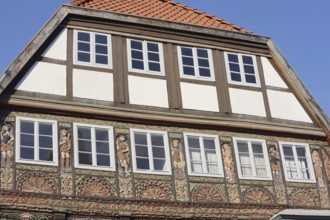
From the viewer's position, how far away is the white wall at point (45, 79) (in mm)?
14148

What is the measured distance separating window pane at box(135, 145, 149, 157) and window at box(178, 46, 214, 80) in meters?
2.29

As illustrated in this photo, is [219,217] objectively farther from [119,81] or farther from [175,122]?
[119,81]

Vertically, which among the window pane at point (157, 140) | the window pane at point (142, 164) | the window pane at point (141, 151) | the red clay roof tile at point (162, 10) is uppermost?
the red clay roof tile at point (162, 10)

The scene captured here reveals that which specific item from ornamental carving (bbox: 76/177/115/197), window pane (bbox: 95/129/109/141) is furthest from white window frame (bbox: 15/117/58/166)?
window pane (bbox: 95/129/109/141)

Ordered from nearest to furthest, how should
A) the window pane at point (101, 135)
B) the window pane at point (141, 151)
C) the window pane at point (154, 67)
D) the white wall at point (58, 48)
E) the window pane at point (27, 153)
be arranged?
the window pane at point (27, 153), the window pane at point (101, 135), the window pane at point (141, 151), the white wall at point (58, 48), the window pane at point (154, 67)

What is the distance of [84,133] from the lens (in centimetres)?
1417

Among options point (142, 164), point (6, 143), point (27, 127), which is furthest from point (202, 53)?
point (6, 143)

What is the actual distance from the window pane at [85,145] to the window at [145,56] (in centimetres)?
229

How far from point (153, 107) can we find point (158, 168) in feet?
4.85

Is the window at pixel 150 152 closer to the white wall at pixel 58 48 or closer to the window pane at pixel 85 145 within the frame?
the window pane at pixel 85 145

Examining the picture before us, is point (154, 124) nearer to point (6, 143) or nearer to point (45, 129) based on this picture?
point (45, 129)

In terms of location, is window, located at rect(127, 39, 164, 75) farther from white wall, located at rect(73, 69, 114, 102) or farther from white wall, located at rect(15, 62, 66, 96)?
white wall, located at rect(15, 62, 66, 96)

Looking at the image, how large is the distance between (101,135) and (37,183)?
1908mm

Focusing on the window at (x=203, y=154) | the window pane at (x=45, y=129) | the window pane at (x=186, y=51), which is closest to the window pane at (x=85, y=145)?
the window pane at (x=45, y=129)
